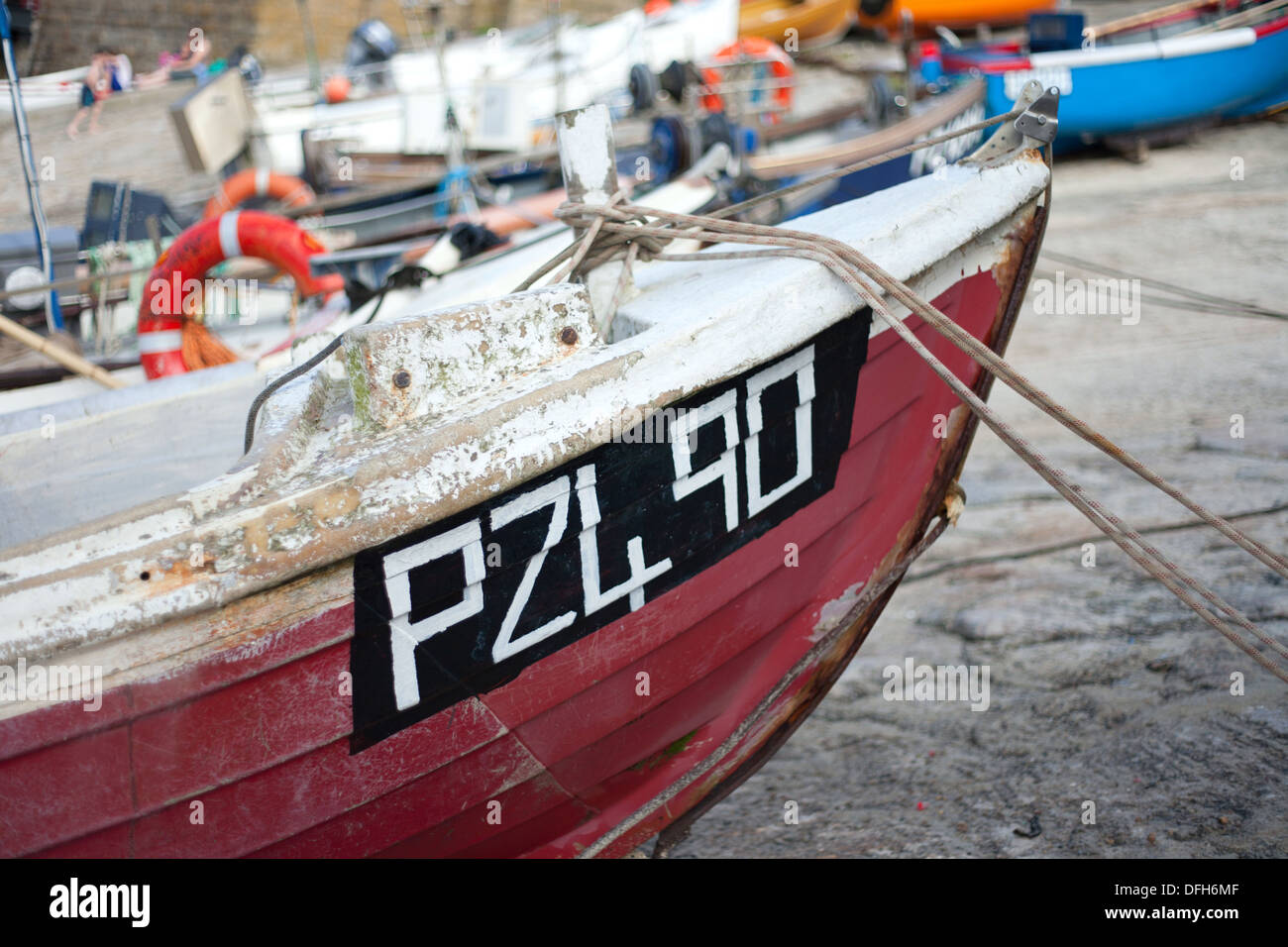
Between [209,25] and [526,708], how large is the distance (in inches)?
778

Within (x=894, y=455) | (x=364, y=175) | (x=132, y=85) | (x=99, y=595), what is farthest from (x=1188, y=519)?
(x=132, y=85)

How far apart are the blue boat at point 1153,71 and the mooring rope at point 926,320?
339 inches

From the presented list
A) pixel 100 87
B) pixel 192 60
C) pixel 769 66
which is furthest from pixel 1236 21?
pixel 192 60

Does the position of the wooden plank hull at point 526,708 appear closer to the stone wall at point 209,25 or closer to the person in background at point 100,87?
the person in background at point 100,87

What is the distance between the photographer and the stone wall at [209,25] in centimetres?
1734

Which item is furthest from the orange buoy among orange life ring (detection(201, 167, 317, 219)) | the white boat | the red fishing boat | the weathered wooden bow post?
the red fishing boat

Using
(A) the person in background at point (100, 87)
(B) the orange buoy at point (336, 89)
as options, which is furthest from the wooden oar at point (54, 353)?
(A) the person in background at point (100, 87)

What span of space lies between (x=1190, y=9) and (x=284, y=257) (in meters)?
12.6

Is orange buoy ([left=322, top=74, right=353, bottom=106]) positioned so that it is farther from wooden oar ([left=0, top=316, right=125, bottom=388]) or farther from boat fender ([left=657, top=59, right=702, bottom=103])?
wooden oar ([left=0, top=316, right=125, bottom=388])

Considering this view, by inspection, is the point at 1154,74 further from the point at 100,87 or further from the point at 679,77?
the point at 100,87

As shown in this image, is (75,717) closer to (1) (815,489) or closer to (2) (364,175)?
(1) (815,489)

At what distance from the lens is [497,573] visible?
184 cm

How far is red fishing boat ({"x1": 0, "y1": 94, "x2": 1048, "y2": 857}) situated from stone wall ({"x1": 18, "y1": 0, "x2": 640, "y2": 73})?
17.2 meters

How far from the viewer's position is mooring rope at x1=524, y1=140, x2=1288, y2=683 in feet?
6.28
